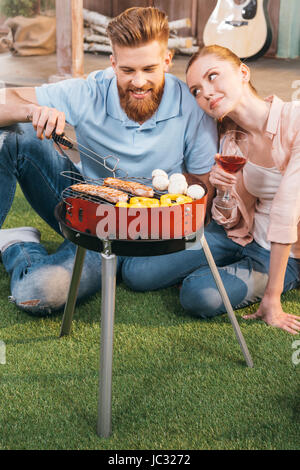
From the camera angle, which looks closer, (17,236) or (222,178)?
(222,178)

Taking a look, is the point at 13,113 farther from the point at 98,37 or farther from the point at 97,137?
the point at 98,37

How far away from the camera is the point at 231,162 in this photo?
5.43ft

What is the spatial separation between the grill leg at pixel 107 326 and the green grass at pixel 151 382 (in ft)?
0.39

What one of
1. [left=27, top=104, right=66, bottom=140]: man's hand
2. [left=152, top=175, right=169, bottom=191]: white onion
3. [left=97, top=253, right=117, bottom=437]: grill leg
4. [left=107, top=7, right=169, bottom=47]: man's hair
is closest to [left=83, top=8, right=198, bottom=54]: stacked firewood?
[left=107, top=7, right=169, bottom=47]: man's hair

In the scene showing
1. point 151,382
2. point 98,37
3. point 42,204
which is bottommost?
point 151,382

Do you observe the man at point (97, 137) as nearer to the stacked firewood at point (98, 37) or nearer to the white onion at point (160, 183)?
the white onion at point (160, 183)

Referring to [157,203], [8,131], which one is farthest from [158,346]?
[8,131]

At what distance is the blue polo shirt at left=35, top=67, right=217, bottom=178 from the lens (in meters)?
1.92

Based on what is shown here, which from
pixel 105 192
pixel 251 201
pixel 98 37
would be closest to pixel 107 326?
pixel 105 192

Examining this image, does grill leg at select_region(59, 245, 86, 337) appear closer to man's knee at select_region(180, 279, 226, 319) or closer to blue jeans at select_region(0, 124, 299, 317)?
blue jeans at select_region(0, 124, 299, 317)

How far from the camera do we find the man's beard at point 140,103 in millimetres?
1831

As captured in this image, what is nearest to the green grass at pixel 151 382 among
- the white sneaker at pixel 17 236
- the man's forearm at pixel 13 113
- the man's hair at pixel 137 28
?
the white sneaker at pixel 17 236

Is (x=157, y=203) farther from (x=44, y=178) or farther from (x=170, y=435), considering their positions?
(x=44, y=178)

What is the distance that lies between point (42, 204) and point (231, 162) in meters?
0.83
